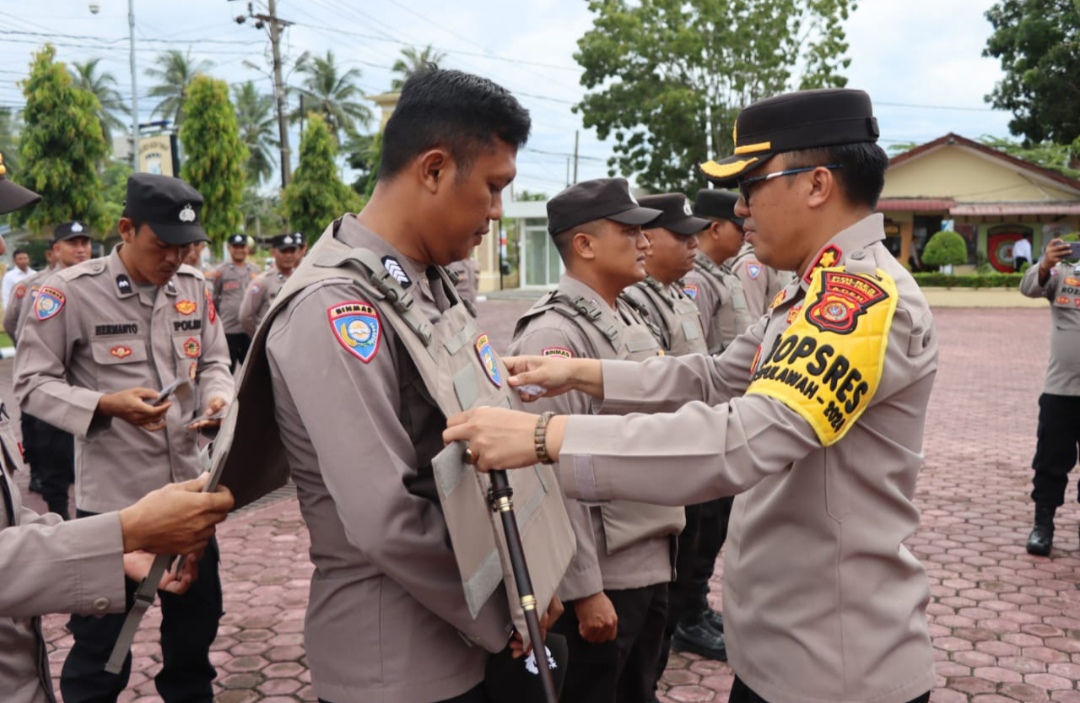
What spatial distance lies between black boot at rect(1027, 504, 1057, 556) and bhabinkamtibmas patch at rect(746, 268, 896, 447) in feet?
16.0

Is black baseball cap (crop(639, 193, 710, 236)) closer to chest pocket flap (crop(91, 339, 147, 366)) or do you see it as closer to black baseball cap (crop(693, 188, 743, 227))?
black baseball cap (crop(693, 188, 743, 227))

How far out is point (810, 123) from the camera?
2.18 metres

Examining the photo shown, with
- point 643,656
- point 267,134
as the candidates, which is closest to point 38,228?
point 643,656

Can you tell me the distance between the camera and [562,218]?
141 inches

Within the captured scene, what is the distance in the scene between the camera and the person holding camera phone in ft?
19.3

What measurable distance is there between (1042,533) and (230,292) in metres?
9.26

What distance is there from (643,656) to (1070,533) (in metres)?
4.62

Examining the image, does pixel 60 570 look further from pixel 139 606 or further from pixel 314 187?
pixel 314 187

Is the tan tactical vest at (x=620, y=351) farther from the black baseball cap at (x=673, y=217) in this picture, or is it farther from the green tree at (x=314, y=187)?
the green tree at (x=314, y=187)

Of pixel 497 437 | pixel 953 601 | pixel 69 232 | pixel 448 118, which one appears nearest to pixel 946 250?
pixel 953 601

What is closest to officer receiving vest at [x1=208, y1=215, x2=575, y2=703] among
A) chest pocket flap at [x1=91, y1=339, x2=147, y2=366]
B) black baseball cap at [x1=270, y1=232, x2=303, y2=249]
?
chest pocket flap at [x1=91, y1=339, x2=147, y2=366]

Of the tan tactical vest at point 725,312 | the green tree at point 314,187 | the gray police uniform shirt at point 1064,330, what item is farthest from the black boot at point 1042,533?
the green tree at point 314,187

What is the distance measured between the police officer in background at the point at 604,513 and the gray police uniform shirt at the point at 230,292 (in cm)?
833

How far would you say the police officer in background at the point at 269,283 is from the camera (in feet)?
32.6
